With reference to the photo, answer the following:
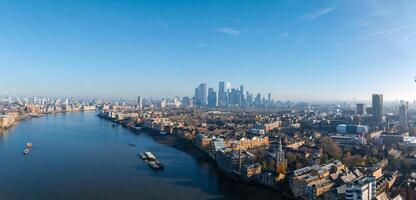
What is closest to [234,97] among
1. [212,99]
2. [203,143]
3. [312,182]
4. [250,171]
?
[212,99]

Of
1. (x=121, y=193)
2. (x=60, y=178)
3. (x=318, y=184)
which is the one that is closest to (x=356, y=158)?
(x=318, y=184)

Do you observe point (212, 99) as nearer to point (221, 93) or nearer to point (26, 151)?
point (221, 93)

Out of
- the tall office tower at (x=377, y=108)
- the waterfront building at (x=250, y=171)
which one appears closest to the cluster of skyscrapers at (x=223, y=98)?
the tall office tower at (x=377, y=108)

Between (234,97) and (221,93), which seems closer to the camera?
(234,97)

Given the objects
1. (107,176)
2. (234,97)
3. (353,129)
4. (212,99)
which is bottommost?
(107,176)

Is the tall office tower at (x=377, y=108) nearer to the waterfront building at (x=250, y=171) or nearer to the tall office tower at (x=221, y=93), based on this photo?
the waterfront building at (x=250, y=171)

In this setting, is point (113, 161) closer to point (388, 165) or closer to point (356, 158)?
point (356, 158)

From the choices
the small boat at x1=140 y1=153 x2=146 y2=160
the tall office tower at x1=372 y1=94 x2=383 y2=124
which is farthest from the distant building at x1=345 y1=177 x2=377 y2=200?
the tall office tower at x1=372 y1=94 x2=383 y2=124
